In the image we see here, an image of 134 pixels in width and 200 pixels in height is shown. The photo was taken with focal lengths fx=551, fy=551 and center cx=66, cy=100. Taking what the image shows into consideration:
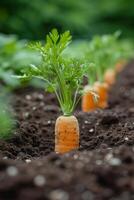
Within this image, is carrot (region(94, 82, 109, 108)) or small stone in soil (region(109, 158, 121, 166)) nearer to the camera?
small stone in soil (region(109, 158, 121, 166))

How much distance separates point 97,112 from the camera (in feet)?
14.6

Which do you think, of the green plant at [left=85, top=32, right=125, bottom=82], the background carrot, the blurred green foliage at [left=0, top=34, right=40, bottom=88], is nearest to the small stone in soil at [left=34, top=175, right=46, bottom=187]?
the green plant at [left=85, top=32, right=125, bottom=82]

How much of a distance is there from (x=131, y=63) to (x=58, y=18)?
3422 millimetres

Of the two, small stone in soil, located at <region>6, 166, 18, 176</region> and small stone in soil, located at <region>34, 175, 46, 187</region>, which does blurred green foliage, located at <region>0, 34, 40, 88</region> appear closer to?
small stone in soil, located at <region>6, 166, 18, 176</region>

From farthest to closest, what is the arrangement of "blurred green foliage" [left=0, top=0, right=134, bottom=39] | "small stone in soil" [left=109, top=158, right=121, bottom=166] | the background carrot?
"blurred green foliage" [left=0, top=0, right=134, bottom=39] < the background carrot < "small stone in soil" [left=109, top=158, right=121, bottom=166]

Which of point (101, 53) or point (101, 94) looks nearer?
point (101, 94)

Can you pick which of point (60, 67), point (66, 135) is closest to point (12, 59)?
point (60, 67)

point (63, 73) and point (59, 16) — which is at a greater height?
point (59, 16)

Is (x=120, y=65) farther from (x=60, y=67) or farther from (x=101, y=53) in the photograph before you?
(x=60, y=67)

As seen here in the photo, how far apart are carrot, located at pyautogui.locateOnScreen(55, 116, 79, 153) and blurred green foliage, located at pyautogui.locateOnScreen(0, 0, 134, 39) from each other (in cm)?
875

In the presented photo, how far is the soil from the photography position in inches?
91.0

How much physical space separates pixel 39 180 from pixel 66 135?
97 cm

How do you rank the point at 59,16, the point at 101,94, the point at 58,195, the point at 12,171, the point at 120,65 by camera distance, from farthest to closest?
the point at 59,16
the point at 120,65
the point at 101,94
the point at 12,171
the point at 58,195

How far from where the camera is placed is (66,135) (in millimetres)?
3326
